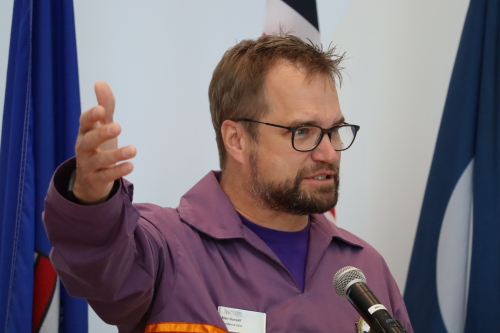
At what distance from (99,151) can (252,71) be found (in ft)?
2.98

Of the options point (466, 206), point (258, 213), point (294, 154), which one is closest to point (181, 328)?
point (258, 213)

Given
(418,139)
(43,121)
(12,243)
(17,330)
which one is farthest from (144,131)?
(418,139)

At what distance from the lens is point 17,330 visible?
6.76ft

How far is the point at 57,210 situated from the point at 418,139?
236 cm

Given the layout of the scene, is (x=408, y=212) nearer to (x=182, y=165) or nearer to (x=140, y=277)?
(x=182, y=165)

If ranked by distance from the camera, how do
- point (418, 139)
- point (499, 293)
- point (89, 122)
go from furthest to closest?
point (418, 139) → point (499, 293) → point (89, 122)

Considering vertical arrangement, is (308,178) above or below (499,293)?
above

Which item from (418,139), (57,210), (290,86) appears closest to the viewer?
(57,210)

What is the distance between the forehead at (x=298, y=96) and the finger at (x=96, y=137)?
83cm

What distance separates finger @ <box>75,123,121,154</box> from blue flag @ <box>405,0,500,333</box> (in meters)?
2.03

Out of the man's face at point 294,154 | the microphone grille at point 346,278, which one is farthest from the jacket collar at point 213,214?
the microphone grille at point 346,278

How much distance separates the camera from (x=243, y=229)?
1.75m

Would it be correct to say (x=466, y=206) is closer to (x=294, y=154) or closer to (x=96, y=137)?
(x=294, y=154)

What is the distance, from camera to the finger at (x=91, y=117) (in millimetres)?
1017
